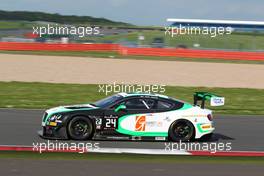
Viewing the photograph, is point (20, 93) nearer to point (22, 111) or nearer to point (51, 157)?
point (22, 111)

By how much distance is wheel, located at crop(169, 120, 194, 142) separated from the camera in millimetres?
13820

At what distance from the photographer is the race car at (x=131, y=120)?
43.7 ft

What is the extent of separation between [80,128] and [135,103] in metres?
1.48

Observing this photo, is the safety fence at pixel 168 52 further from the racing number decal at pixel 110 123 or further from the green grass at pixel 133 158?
the green grass at pixel 133 158

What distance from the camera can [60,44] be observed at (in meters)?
51.2

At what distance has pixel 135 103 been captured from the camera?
13.9 meters

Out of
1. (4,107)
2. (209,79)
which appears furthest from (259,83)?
(4,107)

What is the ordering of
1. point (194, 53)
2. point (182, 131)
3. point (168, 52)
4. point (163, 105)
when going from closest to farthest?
point (182, 131) → point (163, 105) → point (168, 52) → point (194, 53)

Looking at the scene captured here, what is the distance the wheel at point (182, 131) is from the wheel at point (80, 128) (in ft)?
6.39
